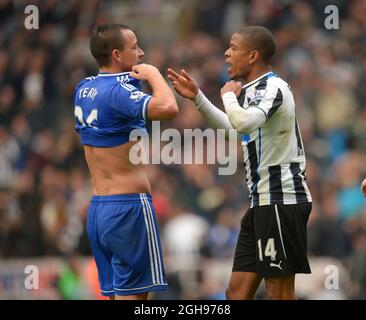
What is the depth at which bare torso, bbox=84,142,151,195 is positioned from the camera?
816cm

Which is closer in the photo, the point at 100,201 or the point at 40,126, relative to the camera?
the point at 100,201

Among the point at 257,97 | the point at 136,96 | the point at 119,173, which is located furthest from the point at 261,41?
the point at 119,173

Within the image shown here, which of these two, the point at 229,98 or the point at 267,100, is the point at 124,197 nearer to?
the point at 229,98

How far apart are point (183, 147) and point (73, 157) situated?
7.08ft

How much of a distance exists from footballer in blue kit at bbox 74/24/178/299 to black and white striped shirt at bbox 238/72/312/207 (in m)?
0.77

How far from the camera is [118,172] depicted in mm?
8180

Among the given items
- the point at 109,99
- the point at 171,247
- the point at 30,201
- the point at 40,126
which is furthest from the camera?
the point at 40,126

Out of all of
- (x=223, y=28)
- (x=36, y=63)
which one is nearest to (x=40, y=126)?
(x=36, y=63)

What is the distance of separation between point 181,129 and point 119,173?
769 centimetres

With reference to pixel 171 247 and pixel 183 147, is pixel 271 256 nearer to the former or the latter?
pixel 171 247

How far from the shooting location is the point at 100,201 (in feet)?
27.0

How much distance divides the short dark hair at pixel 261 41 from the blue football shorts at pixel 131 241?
1336 millimetres

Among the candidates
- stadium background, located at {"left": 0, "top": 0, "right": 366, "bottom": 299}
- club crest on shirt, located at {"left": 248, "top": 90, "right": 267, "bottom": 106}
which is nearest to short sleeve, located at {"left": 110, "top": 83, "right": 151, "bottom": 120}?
club crest on shirt, located at {"left": 248, "top": 90, "right": 267, "bottom": 106}

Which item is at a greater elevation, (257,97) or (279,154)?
(257,97)
